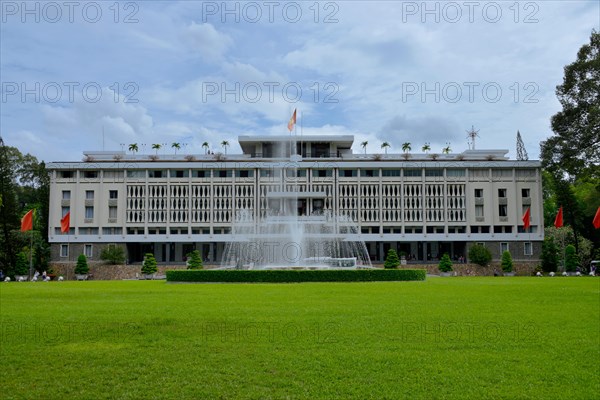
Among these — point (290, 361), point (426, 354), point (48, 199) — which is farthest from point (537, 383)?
point (48, 199)

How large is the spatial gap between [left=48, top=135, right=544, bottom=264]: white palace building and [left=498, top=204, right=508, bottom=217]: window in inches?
5.7

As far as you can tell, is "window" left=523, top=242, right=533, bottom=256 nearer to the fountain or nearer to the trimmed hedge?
the fountain

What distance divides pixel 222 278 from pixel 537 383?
87.4 feet

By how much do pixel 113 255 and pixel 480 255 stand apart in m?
42.0

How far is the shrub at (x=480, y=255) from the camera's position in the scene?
224ft

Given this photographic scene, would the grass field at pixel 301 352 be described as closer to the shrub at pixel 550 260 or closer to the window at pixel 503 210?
the shrub at pixel 550 260

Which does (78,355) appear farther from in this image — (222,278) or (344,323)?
(222,278)

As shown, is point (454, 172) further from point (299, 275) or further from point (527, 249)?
point (299, 275)

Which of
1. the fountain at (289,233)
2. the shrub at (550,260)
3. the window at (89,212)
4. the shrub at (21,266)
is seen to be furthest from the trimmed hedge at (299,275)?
the window at (89,212)

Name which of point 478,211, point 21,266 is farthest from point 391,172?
point 21,266

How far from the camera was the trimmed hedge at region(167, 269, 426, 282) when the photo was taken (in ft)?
110

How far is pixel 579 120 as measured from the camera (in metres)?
46.7

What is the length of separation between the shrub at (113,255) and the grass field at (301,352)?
2157 inches

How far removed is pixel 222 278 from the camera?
114ft
